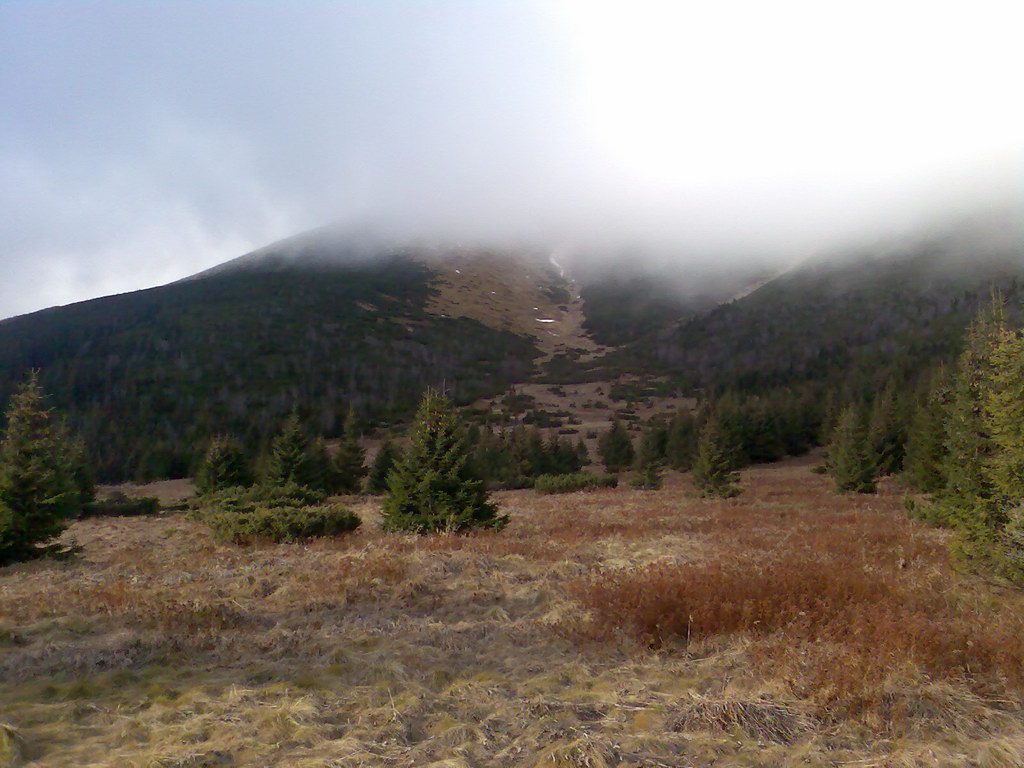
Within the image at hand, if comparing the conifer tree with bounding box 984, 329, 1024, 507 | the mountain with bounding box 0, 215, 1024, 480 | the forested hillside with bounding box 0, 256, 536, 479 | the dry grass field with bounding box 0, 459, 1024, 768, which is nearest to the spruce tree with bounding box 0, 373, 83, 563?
the dry grass field with bounding box 0, 459, 1024, 768

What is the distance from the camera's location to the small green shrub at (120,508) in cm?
2731

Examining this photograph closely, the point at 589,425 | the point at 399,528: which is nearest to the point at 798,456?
the point at 589,425

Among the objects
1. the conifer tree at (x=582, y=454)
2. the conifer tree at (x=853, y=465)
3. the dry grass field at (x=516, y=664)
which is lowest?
the conifer tree at (x=582, y=454)

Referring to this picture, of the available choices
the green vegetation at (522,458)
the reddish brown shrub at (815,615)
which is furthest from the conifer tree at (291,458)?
the reddish brown shrub at (815,615)

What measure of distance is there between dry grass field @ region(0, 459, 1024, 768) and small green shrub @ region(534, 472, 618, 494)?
77.4ft

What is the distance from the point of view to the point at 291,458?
28234 millimetres

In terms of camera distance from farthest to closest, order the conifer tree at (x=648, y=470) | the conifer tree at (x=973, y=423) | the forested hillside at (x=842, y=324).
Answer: the forested hillside at (x=842, y=324)
the conifer tree at (x=648, y=470)
the conifer tree at (x=973, y=423)

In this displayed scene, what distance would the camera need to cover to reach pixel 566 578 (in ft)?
27.8

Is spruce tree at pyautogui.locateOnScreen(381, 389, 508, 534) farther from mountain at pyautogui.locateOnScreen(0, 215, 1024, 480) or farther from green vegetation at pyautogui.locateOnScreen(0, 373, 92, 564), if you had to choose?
mountain at pyautogui.locateOnScreen(0, 215, 1024, 480)

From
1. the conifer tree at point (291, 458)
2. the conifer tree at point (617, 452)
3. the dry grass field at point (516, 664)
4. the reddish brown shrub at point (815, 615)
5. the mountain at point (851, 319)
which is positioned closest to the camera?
the dry grass field at point (516, 664)

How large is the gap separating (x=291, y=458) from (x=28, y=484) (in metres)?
15.8

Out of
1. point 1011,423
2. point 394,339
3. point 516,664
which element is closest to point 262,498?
point 516,664

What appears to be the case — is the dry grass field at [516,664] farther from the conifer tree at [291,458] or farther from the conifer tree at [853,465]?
the conifer tree at [853,465]

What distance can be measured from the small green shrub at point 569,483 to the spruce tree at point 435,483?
19.3 metres
